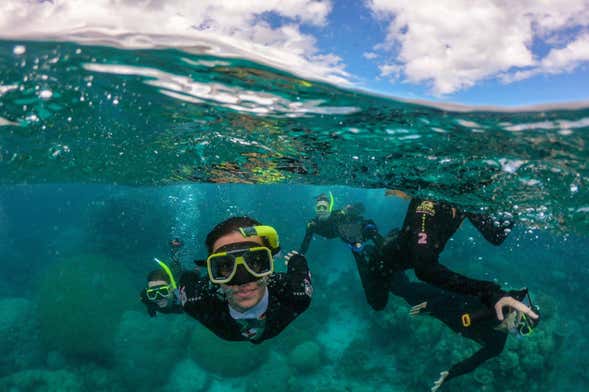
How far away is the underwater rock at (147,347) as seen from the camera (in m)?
13.8

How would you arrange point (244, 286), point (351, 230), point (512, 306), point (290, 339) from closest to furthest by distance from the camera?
point (512, 306), point (244, 286), point (351, 230), point (290, 339)

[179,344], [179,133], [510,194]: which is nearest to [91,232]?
[179,344]

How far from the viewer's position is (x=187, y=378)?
1455cm

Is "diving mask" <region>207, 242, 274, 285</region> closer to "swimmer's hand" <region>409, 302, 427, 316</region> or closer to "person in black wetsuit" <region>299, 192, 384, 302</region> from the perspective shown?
"person in black wetsuit" <region>299, 192, 384, 302</region>

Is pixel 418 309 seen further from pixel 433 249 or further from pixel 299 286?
pixel 299 286

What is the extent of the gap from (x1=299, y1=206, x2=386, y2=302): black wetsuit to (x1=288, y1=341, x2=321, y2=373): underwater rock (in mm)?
6515

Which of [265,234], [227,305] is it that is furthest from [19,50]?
[227,305]

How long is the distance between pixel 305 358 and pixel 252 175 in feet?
27.4

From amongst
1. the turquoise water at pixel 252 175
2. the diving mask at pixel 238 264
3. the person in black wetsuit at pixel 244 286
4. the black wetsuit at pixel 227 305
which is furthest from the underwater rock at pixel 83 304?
the diving mask at pixel 238 264

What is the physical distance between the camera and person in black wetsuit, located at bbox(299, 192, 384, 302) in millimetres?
7834

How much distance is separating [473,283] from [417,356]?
A: 38.2 ft

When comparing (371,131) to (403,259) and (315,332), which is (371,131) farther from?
(315,332)

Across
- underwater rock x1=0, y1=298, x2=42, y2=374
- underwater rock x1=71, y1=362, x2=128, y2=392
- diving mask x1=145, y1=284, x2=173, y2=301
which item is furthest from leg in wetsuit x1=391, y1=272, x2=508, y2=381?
underwater rock x1=0, y1=298, x2=42, y2=374

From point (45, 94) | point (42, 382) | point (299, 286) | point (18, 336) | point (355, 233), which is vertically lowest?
point (18, 336)
